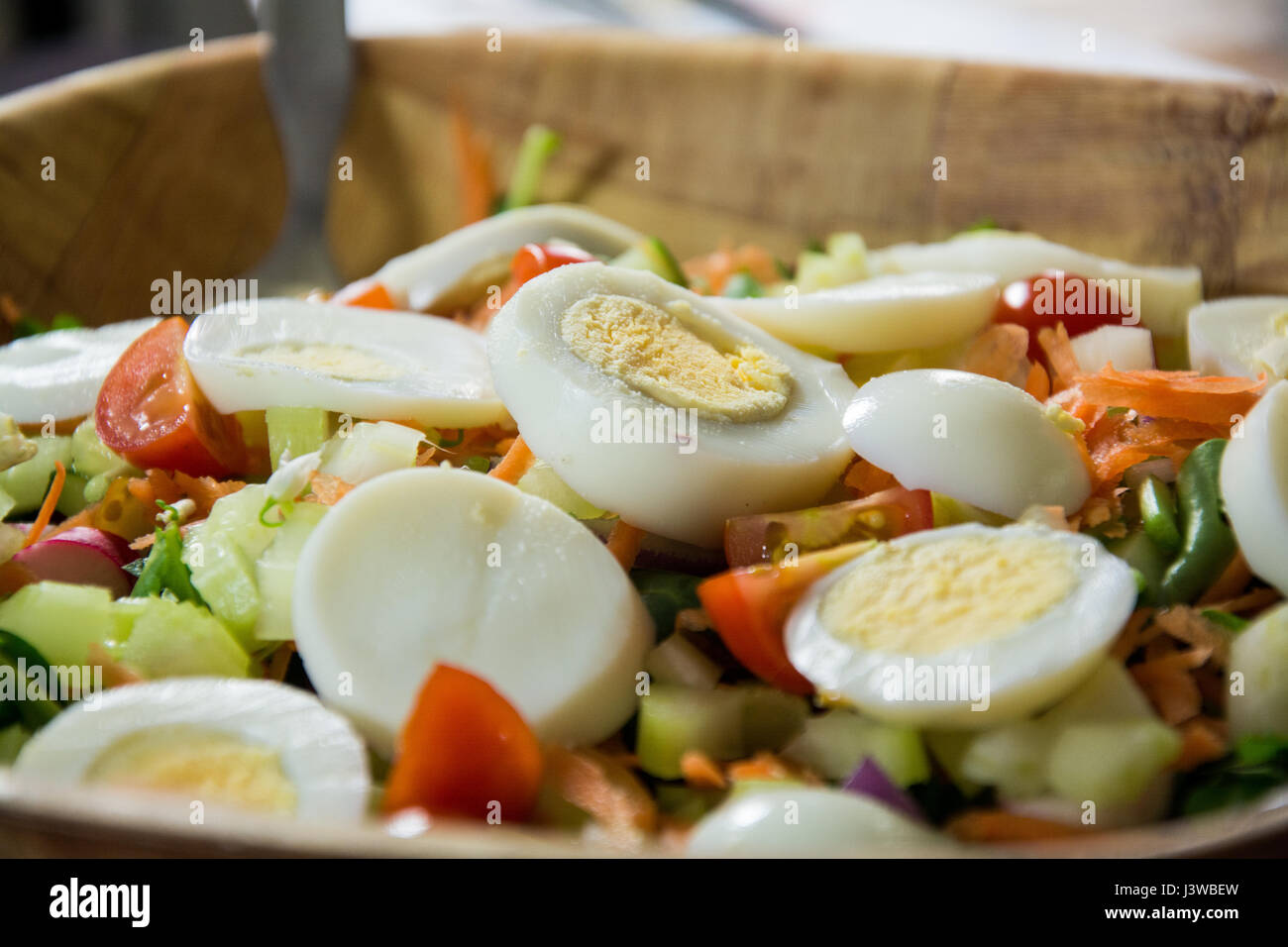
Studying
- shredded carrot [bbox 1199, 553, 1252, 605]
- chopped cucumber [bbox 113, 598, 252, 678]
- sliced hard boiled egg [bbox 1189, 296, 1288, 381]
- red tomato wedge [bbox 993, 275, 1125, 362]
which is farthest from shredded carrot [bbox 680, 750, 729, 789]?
sliced hard boiled egg [bbox 1189, 296, 1288, 381]

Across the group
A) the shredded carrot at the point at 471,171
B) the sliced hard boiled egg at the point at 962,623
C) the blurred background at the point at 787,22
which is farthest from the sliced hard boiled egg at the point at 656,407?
the blurred background at the point at 787,22

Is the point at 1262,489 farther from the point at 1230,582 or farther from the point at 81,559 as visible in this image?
the point at 81,559

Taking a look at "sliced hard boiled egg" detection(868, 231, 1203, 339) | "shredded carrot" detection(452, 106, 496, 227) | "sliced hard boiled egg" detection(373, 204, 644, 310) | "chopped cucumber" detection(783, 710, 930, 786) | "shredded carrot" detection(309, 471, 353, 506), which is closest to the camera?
"chopped cucumber" detection(783, 710, 930, 786)

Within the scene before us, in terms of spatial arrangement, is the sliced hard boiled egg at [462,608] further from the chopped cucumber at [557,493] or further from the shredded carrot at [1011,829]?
the shredded carrot at [1011,829]

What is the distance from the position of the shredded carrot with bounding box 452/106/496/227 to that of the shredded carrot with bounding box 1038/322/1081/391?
6.89 feet

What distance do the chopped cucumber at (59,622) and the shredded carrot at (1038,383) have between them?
5.76ft

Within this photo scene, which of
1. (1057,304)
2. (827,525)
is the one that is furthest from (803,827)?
(1057,304)

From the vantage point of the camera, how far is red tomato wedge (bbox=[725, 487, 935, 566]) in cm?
180

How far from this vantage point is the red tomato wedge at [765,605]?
1.66 meters

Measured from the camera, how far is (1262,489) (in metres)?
1.71

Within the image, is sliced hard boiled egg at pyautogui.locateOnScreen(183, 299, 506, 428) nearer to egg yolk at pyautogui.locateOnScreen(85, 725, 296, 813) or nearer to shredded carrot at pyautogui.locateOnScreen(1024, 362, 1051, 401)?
egg yolk at pyautogui.locateOnScreen(85, 725, 296, 813)

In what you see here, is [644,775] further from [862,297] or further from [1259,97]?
[1259,97]

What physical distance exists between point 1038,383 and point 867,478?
529 millimetres
